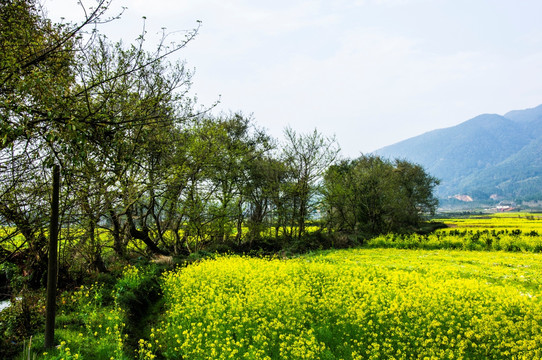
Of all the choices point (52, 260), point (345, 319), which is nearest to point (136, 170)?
point (52, 260)

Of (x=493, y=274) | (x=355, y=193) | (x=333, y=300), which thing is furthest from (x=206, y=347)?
(x=355, y=193)

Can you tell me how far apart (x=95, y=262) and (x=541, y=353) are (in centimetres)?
1269

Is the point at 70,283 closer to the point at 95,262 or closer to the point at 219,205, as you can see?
the point at 95,262

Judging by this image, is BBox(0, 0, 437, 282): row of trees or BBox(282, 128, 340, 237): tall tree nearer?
BBox(0, 0, 437, 282): row of trees

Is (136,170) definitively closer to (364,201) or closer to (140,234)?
(140,234)

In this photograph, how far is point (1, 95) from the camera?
4.92 metres

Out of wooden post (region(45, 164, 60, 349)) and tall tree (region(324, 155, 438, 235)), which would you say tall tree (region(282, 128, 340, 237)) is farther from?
wooden post (region(45, 164, 60, 349))

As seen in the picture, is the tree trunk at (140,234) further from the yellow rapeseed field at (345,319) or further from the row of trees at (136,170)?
the yellow rapeseed field at (345,319)

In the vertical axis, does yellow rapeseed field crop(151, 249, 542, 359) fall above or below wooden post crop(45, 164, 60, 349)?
below

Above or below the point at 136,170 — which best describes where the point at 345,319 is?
below

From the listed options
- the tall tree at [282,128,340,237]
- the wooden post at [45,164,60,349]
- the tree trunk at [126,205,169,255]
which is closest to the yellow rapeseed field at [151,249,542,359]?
the wooden post at [45,164,60,349]

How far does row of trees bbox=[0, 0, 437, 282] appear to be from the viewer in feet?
15.1

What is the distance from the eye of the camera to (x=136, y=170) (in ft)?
33.4

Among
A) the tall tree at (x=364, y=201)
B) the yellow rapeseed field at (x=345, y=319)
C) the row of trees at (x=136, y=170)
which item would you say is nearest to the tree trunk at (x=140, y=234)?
the row of trees at (x=136, y=170)
